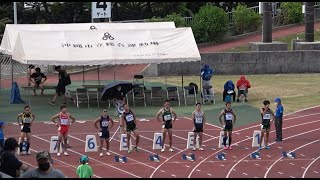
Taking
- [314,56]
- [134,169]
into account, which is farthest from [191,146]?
[314,56]

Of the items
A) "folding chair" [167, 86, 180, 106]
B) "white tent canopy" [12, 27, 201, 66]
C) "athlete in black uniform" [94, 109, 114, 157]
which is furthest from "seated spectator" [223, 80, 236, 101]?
"athlete in black uniform" [94, 109, 114, 157]

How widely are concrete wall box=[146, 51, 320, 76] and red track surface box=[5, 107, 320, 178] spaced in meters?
Result: 13.7

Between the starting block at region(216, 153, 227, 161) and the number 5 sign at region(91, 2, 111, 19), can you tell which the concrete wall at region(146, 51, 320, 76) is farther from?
the starting block at region(216, 153, 227, 161)

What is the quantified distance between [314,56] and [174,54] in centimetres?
1378

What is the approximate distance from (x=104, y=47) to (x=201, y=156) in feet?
26.5

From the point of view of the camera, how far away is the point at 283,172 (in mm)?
17141

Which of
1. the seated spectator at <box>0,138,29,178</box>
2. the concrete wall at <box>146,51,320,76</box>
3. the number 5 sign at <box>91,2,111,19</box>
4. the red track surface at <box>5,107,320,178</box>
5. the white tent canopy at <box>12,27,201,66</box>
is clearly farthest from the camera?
the concrete wall at <box>146,51,320,76</box>

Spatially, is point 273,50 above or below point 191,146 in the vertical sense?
above

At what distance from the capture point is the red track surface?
56.1 feet

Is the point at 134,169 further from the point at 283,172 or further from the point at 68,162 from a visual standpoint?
the point at 283,172

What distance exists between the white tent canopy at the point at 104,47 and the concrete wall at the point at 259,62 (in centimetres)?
1058

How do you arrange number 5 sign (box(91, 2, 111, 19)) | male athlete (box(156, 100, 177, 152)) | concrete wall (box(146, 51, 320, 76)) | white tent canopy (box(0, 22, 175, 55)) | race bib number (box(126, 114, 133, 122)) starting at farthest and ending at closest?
concrete wall (box(146, 51, 320, 76)), number 5 sign (box(91, 2, 111, 19)), white tent canopy (box(0, 22, 175, 55)), male athlete (box(156, 100, 177, 152)), race bib number (box(126, 114, 133, 122))

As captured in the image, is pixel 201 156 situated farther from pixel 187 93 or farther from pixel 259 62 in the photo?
pixel 259 62

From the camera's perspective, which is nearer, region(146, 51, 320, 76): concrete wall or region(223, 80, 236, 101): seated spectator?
region(223, 80, 236, 101): seated spectator
